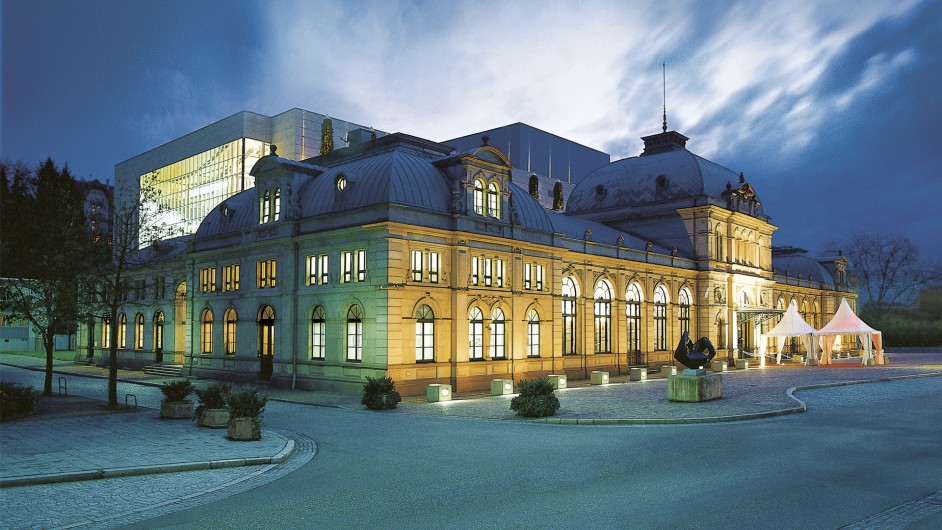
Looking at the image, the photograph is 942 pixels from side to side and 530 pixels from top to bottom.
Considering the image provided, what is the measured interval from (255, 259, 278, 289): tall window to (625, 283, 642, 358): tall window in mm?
25682

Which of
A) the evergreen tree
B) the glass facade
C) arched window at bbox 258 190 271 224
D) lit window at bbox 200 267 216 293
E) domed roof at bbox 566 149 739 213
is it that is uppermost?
the glass facade

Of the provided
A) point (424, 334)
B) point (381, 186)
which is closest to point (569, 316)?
point (424, 334)

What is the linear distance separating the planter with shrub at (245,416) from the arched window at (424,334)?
1464 cm

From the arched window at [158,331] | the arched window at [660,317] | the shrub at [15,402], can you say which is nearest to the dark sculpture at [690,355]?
the arched window at [660,317]

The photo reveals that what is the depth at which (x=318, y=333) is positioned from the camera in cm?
3862

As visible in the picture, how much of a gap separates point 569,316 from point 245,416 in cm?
3017

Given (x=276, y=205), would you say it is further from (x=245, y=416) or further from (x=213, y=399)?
(x=245, y=416)

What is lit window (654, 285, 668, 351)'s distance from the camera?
56656 millimetres

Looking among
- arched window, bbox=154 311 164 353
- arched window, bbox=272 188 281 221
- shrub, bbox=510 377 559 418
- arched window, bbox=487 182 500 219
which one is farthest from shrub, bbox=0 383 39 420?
arched window, bbox=154 311 164 353

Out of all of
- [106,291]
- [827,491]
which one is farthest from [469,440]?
[106,291]

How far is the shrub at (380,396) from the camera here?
97.0 feet

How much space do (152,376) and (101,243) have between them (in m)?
20.4

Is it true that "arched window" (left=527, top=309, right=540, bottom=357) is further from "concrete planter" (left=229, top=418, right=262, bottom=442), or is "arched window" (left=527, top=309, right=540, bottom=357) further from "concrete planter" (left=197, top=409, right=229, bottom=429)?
"concrete planter" (left=229, top=418, right=262, bottom=442)

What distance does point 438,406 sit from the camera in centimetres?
3078
